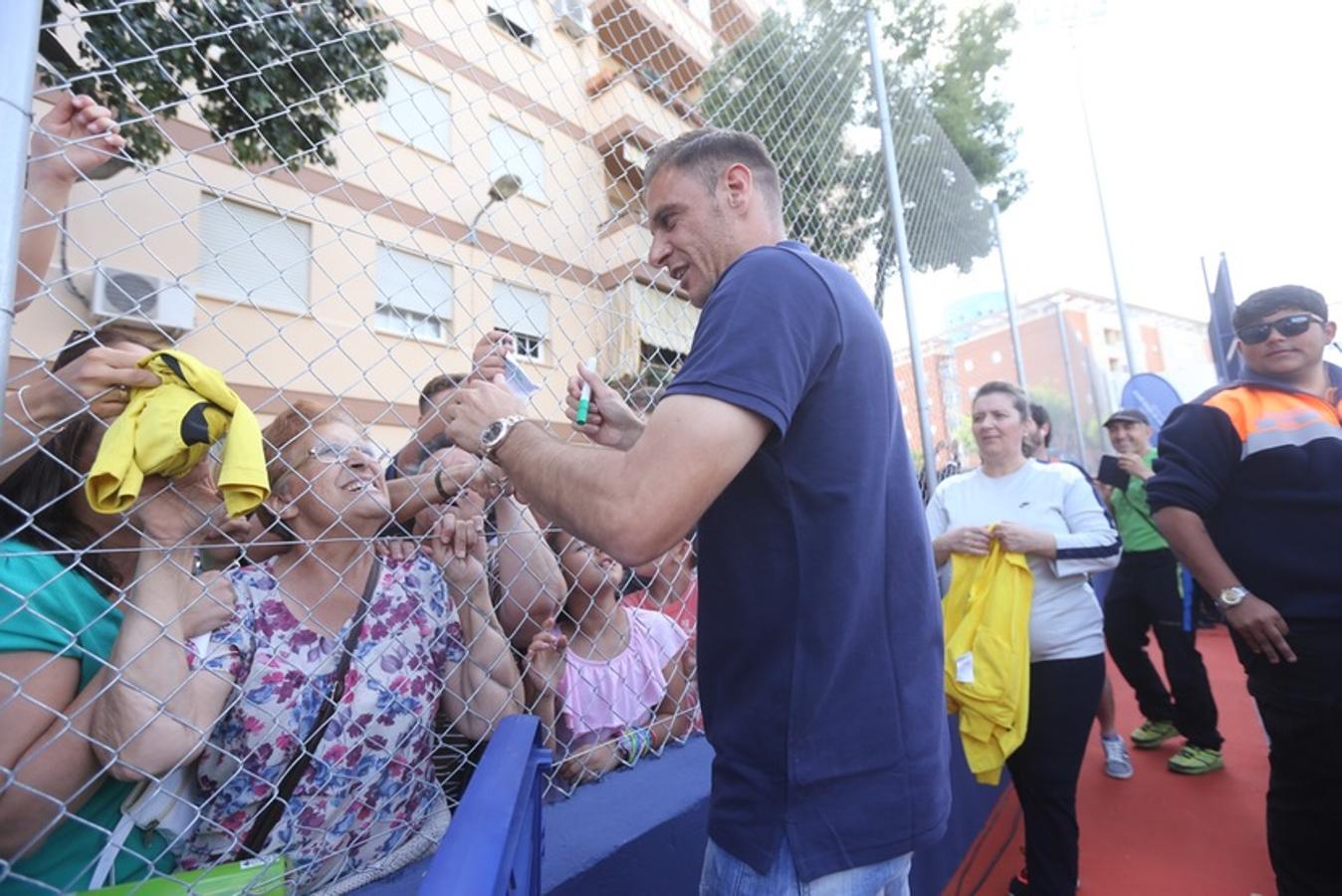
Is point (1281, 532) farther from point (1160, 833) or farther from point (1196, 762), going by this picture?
point (1196, 762)

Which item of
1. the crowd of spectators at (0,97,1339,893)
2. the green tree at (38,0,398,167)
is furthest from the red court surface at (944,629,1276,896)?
the green tree at (38,0,398,167)

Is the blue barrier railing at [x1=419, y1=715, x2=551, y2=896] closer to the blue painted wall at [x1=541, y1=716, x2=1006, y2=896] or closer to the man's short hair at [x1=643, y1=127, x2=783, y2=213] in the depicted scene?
the blue painted wall at [x1=541, y1=716, x2=1006, y2=896]

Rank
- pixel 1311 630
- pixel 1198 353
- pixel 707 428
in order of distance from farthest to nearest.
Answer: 1. pixel 1198 353
2. pixel 1311 630
3. pixel 707 428

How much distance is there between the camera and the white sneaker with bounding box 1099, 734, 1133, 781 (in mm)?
3697

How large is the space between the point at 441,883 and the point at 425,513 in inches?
50.2

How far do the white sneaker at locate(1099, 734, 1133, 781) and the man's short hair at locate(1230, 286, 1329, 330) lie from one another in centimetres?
243

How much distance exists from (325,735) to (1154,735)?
4.54m

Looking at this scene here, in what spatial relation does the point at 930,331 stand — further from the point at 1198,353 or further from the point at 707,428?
the point at 1198,353

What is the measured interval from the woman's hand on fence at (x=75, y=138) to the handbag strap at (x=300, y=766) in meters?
0.99

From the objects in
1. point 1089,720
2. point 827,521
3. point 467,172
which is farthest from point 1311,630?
point 467,172

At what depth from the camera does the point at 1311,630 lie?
2160 mm

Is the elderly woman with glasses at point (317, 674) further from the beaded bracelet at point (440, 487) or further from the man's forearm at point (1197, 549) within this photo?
the man's forearm at point (1197, 549)

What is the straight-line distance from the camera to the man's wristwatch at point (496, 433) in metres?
1.18

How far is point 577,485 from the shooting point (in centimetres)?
102
